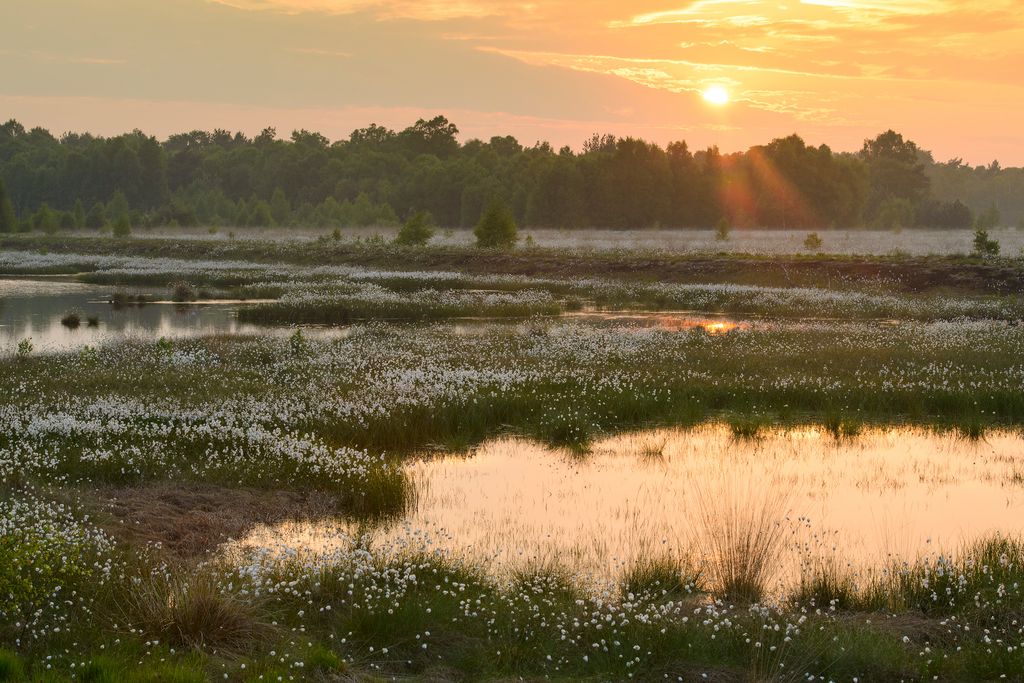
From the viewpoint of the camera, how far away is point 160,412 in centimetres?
1698

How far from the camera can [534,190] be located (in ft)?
430

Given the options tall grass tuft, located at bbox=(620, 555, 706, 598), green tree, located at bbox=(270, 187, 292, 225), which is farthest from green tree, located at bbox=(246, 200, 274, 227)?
tall grass tuft, located at bbox=(620, 555, 706, 598)

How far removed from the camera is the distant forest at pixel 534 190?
132 metres

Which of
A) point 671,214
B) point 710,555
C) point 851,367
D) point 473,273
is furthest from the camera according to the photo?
point 671,214

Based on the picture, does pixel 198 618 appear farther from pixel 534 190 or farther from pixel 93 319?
pixel 534 190

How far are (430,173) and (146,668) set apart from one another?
138m

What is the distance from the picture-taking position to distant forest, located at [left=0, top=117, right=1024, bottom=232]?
132 m

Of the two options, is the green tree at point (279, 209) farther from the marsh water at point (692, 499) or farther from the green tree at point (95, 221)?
the marsh water at point (692, 499)

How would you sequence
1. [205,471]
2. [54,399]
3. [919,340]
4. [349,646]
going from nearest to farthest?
[349,646], [205,471], [54,399], [919,340]

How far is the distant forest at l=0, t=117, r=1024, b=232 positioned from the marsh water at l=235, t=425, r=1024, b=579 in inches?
4216

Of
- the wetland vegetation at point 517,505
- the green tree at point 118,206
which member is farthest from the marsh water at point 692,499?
the green tree at point 118,206

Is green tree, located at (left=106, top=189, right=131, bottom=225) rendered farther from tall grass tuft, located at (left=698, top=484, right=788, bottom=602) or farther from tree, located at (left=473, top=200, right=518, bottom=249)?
tall grass tuft, located at (left=698, top=484, right=788, bottom=602)

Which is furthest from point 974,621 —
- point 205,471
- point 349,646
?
point 205,471

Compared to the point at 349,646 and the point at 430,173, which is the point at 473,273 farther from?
the point at 430,173
